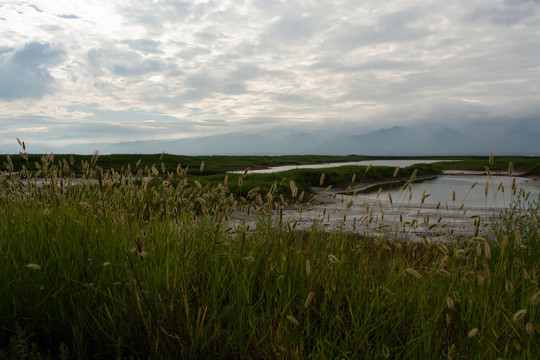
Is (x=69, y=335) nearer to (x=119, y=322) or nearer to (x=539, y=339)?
(x=119, y=322)

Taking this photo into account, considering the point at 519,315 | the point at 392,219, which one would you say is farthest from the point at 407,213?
the point at 519,315

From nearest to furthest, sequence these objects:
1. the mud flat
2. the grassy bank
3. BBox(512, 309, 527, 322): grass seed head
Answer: BBox(512, 309, 527, 322): grass seed head
the grassy bank
the mud flat

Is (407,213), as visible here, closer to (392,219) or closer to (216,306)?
(392,219)

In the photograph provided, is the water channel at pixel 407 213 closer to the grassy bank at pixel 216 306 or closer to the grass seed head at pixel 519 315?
the grassy bank at pixel 216 306

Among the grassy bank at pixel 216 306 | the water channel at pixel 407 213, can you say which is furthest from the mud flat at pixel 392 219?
the grassy bank at pixel 216 306

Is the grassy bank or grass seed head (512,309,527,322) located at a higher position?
grass seed head (512,309,527,322)

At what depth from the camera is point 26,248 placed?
3449 millimetres

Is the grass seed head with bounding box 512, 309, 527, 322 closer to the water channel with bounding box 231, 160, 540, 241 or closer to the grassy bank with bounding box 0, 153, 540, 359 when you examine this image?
the grassy bank with bounding box 0, 153, 540, 359

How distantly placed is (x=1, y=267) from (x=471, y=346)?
389cm

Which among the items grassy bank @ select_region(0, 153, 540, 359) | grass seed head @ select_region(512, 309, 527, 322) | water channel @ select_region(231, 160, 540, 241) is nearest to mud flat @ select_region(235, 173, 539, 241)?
water channel @ select_region(231, 160, 540, 241)

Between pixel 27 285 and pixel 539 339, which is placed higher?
pixel 27 285

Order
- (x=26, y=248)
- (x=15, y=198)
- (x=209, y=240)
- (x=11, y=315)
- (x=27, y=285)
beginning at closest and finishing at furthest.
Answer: (x=11, y=315) → (x=27, y=285) → (x=26, y=248) → (x=209, y=240) → (x=15, y=198)

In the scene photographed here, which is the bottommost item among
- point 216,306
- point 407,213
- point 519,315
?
point 407,213

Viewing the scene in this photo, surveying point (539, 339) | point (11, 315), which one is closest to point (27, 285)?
point (11, 315)
